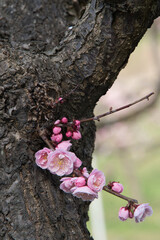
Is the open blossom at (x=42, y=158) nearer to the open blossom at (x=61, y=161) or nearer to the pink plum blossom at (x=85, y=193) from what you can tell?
the open blossom at (x=61, y=161)

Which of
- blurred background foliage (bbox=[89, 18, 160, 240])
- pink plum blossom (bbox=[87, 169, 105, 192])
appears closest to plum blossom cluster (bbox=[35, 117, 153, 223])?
pink plum blossom (bbox=[87, 169, 105, 192])

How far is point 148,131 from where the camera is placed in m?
10.4

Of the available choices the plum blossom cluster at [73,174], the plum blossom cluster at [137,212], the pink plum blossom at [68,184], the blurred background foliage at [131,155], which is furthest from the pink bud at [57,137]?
the blurred background foliage at [131,155]

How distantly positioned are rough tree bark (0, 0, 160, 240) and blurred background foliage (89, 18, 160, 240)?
5037 mm

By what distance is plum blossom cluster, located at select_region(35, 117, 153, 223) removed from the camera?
1.06 meters

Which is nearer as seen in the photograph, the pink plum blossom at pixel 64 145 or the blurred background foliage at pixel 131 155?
the pink plum blossom at pixel 64 145

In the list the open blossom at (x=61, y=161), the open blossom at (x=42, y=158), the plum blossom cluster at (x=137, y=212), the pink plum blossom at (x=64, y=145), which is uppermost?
the pink plum blossom at (x=64, y=145)

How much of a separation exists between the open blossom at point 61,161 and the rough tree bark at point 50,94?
78mm

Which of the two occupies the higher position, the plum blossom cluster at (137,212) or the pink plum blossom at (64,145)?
the pink plum blossom at (64,145)

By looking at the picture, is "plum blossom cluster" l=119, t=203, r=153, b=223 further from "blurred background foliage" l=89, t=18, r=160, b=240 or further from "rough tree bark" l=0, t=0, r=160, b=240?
"blurred background foliage" l=89, t=18, r=160, b=240

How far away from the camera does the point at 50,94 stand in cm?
118

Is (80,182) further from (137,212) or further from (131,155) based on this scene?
(131,155)

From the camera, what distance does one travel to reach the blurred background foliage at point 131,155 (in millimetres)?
6488

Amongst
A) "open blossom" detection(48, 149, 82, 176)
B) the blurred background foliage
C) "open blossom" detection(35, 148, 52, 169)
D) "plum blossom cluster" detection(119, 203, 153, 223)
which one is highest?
the blurred background foliage
